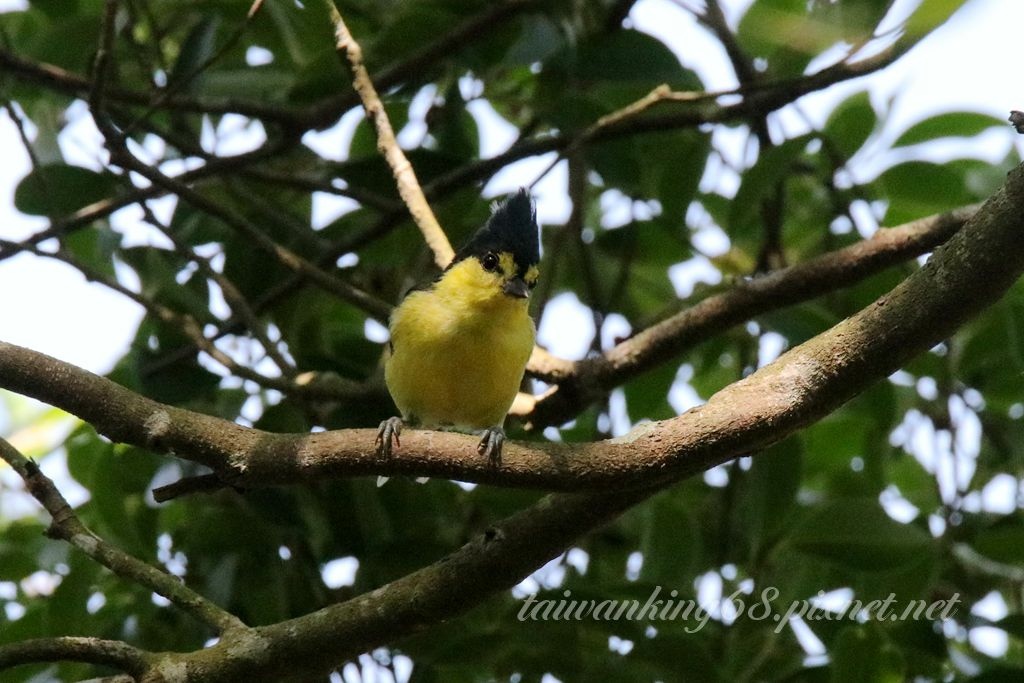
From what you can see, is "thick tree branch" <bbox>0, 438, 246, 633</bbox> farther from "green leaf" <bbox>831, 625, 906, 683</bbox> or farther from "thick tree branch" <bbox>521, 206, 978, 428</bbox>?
"green leaf" <bbox>831, 625, 906, 683</bbox>

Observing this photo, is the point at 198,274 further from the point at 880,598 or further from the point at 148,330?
the point at 880,598

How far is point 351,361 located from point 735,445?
1.84 metres

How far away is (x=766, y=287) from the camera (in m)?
2.80

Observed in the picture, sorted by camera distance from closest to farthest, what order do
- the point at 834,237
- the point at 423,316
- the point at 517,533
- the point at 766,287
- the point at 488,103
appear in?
the point at 517,533 → the point at 766,287 → the point at 423,316 → the point at 834,237 → the point at 488,103

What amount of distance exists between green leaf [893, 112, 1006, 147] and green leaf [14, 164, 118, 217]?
2.32 meters

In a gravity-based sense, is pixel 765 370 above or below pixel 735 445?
above

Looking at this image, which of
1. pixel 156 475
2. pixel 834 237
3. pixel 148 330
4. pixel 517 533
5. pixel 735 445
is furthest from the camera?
pixel 834 237

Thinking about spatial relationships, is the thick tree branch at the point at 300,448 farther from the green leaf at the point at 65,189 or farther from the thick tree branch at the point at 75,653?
the green leaf at the point at 65,189

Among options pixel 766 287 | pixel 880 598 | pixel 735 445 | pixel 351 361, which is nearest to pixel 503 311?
pixel 351 361

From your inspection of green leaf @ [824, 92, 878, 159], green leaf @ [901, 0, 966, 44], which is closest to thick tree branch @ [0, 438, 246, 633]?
green leaf @ [901, 0, 966, 44]

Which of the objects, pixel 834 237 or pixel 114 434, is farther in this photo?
pixel 834 237

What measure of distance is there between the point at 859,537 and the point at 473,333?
3.76 ft

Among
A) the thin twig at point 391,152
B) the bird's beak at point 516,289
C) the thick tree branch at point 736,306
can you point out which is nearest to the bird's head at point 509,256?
the bird's beak at point 516,289

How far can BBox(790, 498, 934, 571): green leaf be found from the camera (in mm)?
2680
